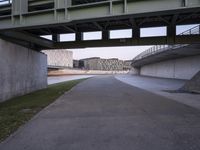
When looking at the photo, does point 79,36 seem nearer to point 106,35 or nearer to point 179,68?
point 106,35

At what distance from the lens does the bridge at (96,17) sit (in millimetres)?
8852

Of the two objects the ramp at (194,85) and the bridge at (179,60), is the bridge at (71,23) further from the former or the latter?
the bridge at (179,60)

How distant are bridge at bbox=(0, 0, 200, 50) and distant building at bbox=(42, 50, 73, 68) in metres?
65.4

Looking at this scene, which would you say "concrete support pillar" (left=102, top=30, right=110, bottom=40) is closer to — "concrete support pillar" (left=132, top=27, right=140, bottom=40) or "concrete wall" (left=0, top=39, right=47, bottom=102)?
"concrete support pillar" (left=132, top=27, right=140, bottom=40)

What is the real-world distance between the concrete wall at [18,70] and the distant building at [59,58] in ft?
203

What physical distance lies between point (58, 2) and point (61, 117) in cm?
649

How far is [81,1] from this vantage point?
11961 mm

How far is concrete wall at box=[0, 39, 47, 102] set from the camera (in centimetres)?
1198

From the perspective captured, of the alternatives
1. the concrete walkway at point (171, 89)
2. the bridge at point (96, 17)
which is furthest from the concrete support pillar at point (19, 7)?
the concrete walkway at point (171, 89)

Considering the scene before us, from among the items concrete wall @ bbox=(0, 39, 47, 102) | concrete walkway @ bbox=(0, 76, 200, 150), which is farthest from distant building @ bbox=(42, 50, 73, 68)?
concrete walkway @ bbox=(0, 76, 200, 150)

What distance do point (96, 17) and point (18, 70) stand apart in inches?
303

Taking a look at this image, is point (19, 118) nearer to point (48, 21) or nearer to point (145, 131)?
point (145, 131)

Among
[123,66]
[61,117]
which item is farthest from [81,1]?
[123,66]

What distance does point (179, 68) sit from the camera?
3522 cm
